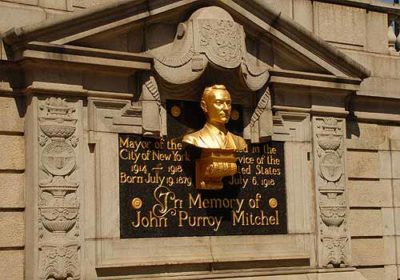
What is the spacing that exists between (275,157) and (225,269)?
6.67ft

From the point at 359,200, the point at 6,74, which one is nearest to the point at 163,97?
the point at 6,74

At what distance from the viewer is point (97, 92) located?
513 inches

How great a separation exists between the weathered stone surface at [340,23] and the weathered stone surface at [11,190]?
6.01 meters

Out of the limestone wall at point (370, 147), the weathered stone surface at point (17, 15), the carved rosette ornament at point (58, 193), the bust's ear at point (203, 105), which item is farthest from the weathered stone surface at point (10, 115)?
the limestone wall at point (370, 147)

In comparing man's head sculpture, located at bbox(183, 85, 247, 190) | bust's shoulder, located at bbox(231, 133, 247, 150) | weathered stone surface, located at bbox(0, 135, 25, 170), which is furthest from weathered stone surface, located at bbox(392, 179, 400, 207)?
weathered stone surface, located at bbox(0, 135, 25, 170)

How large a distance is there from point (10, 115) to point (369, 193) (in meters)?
6.59

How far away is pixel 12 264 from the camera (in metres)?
12.3

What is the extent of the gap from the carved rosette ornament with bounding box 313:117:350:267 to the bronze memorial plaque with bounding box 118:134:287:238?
717 mm

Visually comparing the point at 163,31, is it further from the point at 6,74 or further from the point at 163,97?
the point at 6,74

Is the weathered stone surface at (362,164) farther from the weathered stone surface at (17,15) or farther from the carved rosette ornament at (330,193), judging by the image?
the weathered stone surface at (17,15)

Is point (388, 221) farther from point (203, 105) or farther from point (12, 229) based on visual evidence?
point (12, 229)

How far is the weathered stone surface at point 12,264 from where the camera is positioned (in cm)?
1219

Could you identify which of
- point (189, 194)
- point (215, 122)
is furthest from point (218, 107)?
point (189, 194)

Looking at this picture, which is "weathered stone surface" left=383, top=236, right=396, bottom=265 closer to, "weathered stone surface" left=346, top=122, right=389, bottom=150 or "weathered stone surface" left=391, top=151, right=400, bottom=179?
"weathered stone surface" left=391, top=151, right=400, bottom=179
